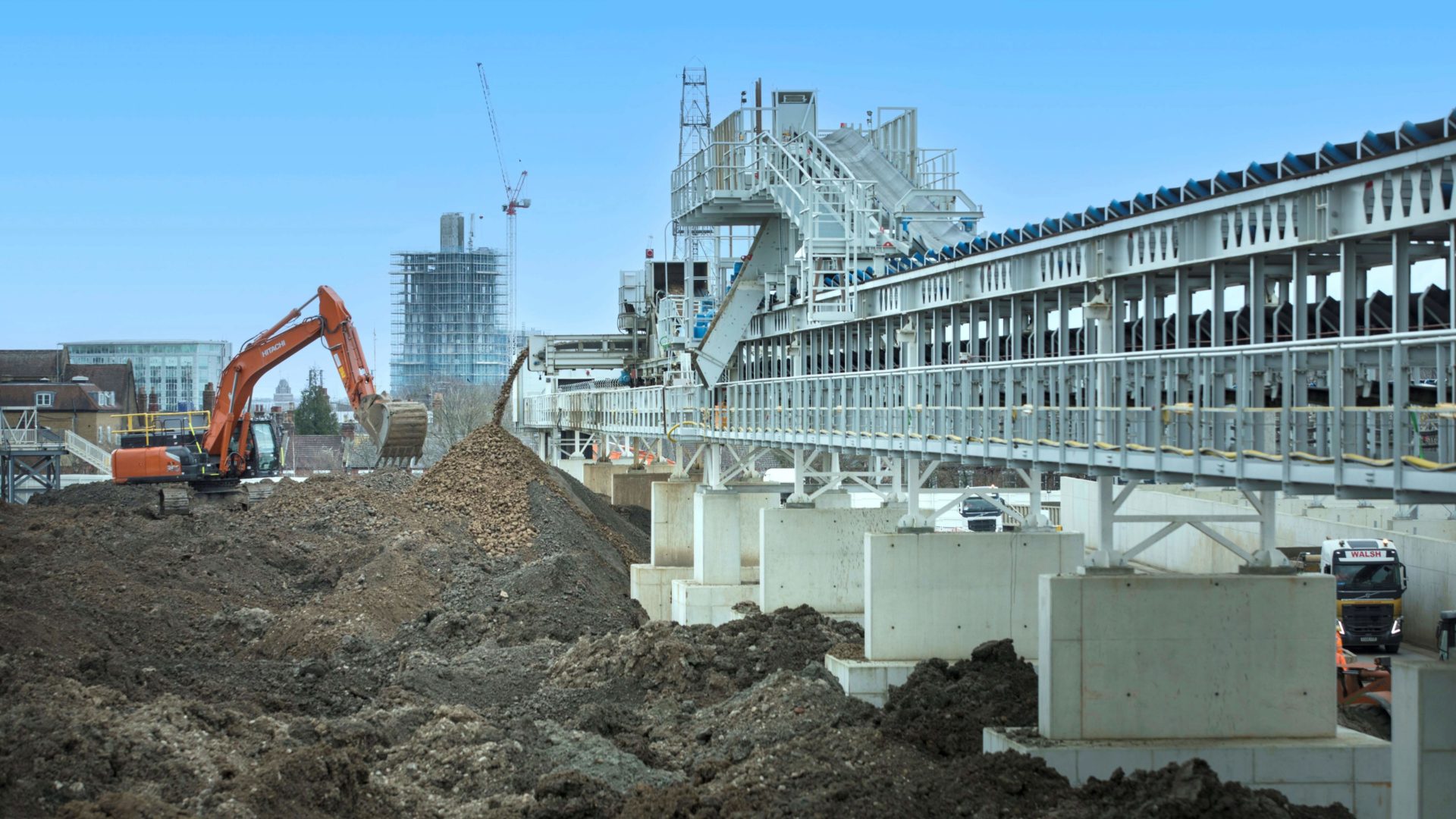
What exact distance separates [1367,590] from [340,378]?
104 feet

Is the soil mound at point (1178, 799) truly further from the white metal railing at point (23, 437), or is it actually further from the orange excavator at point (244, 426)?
the white metal railing at point (23, 437)

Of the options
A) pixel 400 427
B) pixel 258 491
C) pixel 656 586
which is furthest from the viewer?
pixel 258 491

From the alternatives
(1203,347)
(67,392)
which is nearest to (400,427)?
(1203,347)

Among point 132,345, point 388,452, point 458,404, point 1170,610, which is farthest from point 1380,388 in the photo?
point 132,345

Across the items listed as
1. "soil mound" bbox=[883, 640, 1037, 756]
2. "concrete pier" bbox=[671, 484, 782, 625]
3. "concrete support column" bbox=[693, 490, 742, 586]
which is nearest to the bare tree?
"concrete pier" bbox=[671, 484, 782, 625]

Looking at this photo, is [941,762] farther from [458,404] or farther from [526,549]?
[458,404]

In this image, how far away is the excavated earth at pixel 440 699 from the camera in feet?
56.1

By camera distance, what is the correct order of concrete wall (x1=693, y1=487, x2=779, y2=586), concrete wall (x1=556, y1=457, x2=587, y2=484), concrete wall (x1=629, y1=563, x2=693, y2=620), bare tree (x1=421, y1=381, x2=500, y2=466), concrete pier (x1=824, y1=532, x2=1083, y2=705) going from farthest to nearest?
bare tree (x1=421, y1=381, x2=500, y2=466) < concrete wall (x1=556, y1=457, x2=587, y2=484) < concrete wall (x1=629, y1=563, x2=693, y2=620) < concrete wall (x1=693, y1=487, x2=779, y2=586) < concrete pier (x1=824, y1=532, x2=1083, y2=705)

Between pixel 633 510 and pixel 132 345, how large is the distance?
150 meters

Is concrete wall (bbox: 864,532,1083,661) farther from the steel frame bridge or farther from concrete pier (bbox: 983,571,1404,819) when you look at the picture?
concrete pier (bbox: 983,571,1404,819)

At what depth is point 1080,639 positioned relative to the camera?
18500 millimetres

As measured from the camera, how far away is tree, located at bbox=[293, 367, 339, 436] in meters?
138

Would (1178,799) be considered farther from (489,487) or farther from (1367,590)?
(489,487)

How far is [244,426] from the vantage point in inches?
2178
